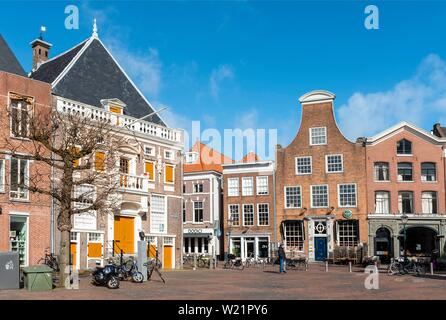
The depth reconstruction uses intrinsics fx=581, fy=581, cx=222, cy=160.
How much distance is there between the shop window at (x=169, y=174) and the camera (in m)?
39.0

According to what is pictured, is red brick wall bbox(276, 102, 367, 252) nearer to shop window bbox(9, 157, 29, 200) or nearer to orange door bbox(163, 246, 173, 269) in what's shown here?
orange door bbox(163, 246, 173, 269)

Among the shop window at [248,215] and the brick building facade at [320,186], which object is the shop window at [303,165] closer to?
the brick building facade at [320,186]

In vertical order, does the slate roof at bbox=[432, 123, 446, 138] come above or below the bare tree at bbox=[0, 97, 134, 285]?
above

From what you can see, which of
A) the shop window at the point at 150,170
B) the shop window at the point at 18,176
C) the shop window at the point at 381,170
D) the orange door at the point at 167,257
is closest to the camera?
the shop window at the point at 18,176

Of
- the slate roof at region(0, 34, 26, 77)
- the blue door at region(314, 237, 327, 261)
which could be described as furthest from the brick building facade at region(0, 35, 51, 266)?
the blue door at region(314, 237, 327, 261)

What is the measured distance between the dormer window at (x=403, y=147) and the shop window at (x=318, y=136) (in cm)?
628

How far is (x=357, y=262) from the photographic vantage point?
47.2 meters

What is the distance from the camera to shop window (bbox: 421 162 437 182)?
1970 inches

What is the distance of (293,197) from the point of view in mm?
52312

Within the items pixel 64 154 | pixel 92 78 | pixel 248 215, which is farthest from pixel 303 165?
pixel 64 154

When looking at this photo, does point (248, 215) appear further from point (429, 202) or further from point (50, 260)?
point (50, 260)

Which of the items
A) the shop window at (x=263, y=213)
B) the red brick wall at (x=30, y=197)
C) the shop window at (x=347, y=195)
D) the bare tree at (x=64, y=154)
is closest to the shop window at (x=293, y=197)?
the shop window at (x=263, y=213)

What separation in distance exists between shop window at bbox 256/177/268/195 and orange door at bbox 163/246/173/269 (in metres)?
16.7

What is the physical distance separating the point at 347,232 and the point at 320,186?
4.63 m
